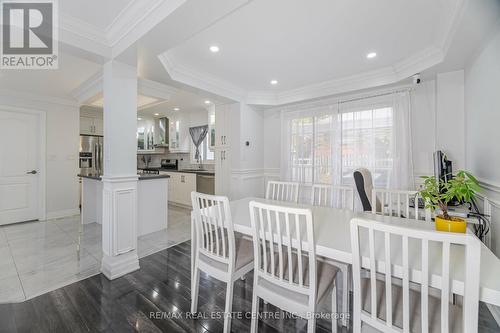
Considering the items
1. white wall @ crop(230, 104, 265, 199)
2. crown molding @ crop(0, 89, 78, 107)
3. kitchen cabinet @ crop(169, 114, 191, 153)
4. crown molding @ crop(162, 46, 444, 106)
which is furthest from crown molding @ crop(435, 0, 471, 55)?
crown molding @ crop(0, 89, 78, 107)

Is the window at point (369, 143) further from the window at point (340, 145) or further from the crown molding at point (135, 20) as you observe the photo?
the crown molding at point (135, 20)

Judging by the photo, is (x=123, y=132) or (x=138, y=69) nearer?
(x=123, y=132)

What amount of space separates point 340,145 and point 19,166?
5.67 m

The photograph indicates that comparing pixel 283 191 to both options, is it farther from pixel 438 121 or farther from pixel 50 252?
pixel 50 252

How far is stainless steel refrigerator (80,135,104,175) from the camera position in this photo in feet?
16.2

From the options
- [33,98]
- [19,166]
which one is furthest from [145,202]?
[33,98]

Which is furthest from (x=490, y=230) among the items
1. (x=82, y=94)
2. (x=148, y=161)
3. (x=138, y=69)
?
(x=148, y=161)

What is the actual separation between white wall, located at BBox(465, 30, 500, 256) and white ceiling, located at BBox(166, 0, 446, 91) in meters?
0.50

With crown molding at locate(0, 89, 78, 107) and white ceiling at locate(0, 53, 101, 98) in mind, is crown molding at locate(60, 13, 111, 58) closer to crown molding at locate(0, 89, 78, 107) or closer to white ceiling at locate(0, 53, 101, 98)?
white ceiling at locate(0, 53, 101, 98)

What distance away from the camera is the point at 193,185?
4.89m

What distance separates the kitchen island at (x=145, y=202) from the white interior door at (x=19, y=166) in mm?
1149

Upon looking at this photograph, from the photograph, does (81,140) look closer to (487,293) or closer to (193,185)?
(193,185)

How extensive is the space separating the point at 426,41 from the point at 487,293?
2492 mm

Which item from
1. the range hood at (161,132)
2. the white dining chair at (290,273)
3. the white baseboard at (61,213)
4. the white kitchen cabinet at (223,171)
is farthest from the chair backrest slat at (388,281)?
the range hood at (161,132)
